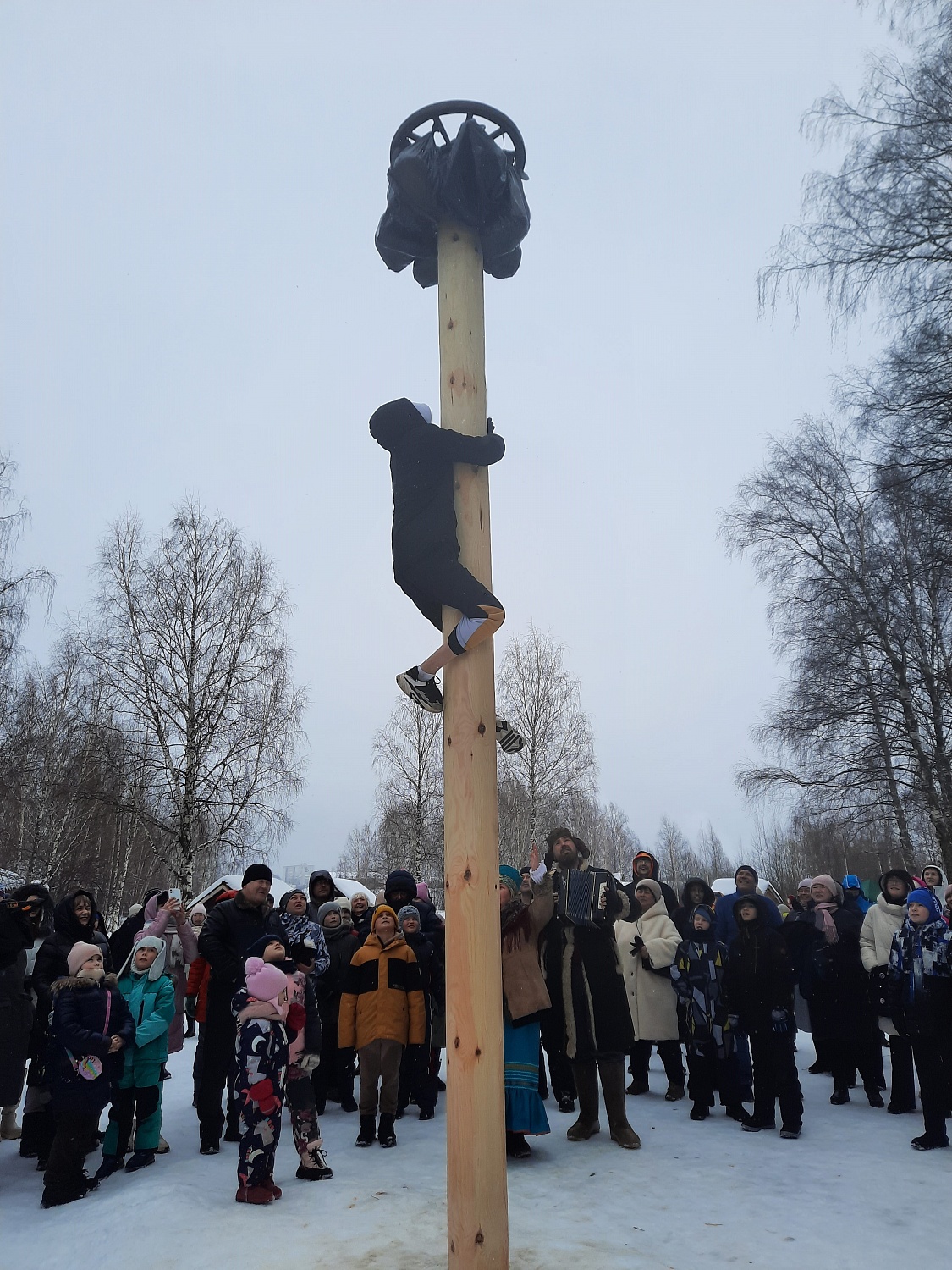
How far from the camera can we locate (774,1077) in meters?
6.64

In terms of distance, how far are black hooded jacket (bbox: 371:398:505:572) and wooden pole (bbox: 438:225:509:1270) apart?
97mm

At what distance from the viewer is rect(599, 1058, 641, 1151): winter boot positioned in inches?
244

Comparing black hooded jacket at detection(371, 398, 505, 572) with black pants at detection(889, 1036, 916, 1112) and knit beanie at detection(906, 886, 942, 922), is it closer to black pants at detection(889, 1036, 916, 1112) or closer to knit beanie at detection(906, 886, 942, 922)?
knit beanie at detection(906, 886, 942, 922)

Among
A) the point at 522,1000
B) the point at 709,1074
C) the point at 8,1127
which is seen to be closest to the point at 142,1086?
the point at 8,1127

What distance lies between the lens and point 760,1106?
22.0 feet

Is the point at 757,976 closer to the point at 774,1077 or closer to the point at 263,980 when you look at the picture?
the point at 774,1077

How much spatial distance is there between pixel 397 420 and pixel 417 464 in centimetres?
21

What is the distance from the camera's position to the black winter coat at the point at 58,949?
633 centimetres

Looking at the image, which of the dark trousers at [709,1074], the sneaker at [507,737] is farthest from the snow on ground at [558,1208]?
the sneaker at [507,737]

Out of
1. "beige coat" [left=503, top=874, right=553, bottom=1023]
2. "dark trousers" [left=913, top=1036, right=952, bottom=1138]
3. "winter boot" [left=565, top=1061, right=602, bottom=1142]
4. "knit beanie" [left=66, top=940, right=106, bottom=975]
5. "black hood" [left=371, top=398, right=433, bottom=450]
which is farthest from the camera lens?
"winter boot" [left=565, top=1061, right=602, bottom=1142]

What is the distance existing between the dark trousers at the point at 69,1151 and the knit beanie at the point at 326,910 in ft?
10.2

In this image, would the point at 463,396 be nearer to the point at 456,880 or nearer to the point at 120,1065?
the point at 456,880

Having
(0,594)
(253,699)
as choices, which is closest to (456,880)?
(0,594)

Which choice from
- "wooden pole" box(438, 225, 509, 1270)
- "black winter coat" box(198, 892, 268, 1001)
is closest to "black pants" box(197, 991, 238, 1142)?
"black winter coat" box(198, 892, 268, 1001)
